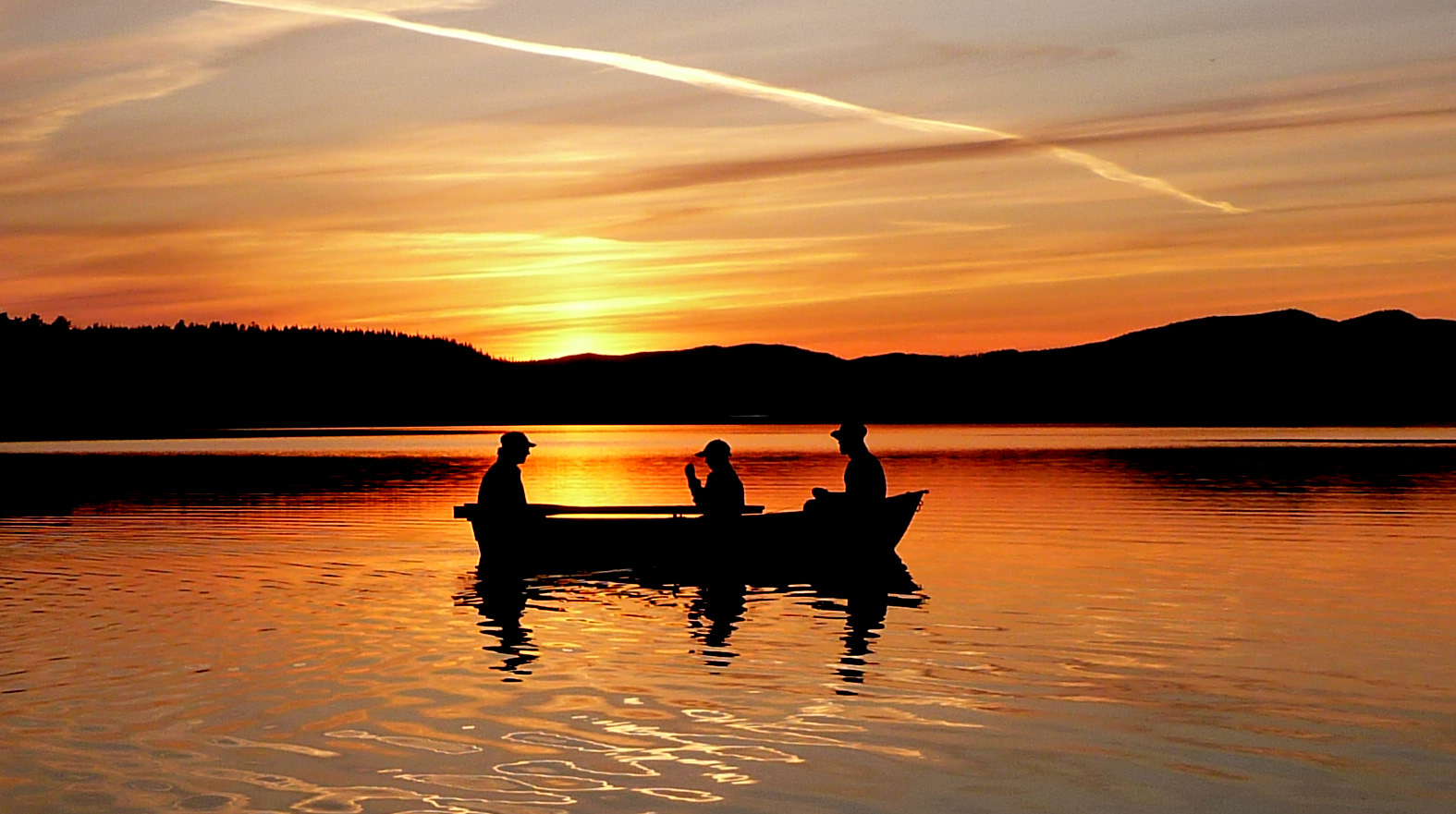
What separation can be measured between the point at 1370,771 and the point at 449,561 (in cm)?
2159

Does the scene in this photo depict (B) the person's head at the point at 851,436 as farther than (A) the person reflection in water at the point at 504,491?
No

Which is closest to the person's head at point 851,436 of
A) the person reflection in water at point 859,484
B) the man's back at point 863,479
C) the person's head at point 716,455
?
the person reflection in water at point 859,484

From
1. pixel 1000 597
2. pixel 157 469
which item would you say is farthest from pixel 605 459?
pixel 1000 597

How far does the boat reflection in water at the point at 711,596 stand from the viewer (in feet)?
63.0

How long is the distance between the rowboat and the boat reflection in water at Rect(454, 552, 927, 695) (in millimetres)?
163

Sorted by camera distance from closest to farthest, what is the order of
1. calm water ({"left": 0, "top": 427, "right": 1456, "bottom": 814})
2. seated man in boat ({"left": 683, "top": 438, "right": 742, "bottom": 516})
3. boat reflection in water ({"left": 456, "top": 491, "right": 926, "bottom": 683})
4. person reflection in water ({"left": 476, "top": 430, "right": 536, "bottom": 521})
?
calm water ({"left": 0, "top": 427, "right": 1456, "bottom": 814}) < boat reflection in water ({"left": 456, "top": 491, "right": 926, "bottom": 683}) < seated man in boat ({"left": 683, "top": 438, "right": 742, "bottom": 516}) < person reflection in water ({"left": 476, "top": 430, "right": 536, "bottom": 521})

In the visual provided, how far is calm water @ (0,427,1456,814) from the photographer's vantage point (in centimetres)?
1205

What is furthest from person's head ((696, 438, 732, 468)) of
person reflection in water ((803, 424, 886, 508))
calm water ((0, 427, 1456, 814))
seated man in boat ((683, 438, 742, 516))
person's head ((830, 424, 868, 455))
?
calm water ((0, 427, 1456, 814))

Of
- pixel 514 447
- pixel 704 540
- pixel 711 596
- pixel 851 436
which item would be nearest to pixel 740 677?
pixel 711 596

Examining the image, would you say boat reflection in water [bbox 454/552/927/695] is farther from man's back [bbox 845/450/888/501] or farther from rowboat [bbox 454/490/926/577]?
man's back [bbox 845/450/888/501]

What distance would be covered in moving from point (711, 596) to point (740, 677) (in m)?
8.40

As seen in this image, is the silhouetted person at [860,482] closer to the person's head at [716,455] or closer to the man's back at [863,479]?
the man's back at [863,479]

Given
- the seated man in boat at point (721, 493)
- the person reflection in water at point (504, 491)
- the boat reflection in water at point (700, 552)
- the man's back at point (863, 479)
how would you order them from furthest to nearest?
the person reflection in water at point (504, 491) → the man's back at point (863, 479) → the seated man in boat at point (721, 493) → the boat reflection in water at point (700, 552)

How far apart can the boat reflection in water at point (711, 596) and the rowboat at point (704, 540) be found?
0.16 metres
